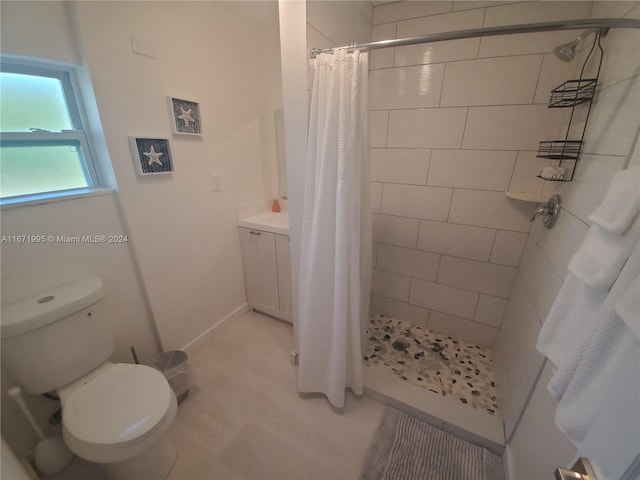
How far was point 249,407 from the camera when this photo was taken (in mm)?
1505

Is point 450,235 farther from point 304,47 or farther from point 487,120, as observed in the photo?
point 304,47

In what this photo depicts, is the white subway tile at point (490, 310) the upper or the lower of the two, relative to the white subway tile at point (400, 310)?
upper

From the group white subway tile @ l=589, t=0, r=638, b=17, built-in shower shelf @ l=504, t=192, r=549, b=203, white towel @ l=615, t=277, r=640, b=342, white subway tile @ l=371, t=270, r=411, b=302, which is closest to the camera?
white towel @ l=615, t=277, r=640, b=342

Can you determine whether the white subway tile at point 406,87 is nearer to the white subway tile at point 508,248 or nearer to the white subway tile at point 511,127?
the white subway tile at point 511,127

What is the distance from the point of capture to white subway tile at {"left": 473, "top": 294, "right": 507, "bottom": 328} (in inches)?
68.7

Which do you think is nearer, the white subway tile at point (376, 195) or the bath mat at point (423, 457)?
the bath mat at point (423, 457)

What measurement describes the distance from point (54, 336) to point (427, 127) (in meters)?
2.26

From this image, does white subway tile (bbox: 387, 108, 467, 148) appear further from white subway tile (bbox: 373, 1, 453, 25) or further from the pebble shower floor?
the pebble shower floor

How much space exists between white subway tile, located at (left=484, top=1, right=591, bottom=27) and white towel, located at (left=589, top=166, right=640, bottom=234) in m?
1.34

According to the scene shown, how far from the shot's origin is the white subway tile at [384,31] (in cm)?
164

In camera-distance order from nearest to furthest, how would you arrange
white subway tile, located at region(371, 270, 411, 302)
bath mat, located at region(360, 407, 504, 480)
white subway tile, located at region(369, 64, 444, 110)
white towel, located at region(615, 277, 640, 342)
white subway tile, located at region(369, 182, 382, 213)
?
white towel, located at region(615, 277, 640, 342), bath mat, located at region(360, 407, 504, 480), white subway tile, located at region(369, 64, 444, 110), white subway tile, located at region(369, 182, 382, 213), white subway tile, located at region(371, 270, 411, 302)

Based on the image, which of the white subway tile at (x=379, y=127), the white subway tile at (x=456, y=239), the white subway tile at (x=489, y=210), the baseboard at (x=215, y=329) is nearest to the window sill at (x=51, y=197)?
the baseboard at (x=215, y=329)

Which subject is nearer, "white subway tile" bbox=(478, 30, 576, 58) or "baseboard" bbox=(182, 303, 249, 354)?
"white subway tile" bbox=(478, 30, 576, 58)

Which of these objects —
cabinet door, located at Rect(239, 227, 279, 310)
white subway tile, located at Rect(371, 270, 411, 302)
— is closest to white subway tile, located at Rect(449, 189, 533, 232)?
white subway tile, located at Rect(371, 270, 411, 302)
